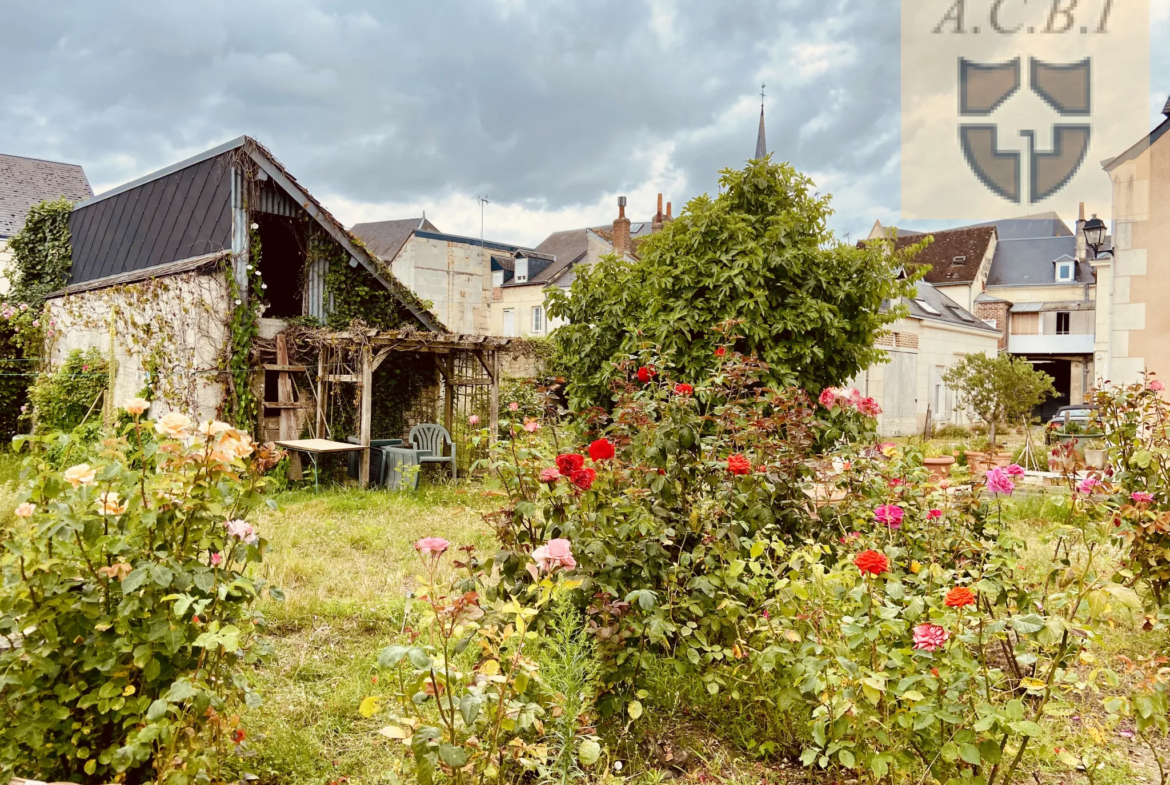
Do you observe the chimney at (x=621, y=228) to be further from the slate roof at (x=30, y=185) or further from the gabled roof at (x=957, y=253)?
the slate roof at (x=30, y=185)

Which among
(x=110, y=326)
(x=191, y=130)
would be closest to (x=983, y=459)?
(x=110, y=326)

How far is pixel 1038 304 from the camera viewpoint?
27703mm

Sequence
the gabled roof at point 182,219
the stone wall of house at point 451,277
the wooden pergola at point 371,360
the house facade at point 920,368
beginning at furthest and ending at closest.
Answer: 1. the stone wall of house at point 451,277
2. the house facade at point 920,368
3. the gabled roof at point 182,219
4. the wooden pergola at point 371,360

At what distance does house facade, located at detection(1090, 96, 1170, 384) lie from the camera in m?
7.62

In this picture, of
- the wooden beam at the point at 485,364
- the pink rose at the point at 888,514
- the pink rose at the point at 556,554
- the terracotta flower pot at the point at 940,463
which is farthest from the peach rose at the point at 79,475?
the wooden beam at the point at 485,364

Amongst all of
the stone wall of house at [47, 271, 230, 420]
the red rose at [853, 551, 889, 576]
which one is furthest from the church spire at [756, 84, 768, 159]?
the red rose at [853, 551, 889, 576]

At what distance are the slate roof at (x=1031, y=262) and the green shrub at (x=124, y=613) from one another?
3250 centimetres

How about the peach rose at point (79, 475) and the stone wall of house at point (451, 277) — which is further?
the stone wall of house at point (451, 277)

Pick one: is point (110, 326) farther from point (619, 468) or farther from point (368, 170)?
point (619, 468)

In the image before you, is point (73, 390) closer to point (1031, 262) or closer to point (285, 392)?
point (285, 392)

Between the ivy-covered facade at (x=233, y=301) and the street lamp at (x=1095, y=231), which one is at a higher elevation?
the street lamp at (x=1095, y=231)

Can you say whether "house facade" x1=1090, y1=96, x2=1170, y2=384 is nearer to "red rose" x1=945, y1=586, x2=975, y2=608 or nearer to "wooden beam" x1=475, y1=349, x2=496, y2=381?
"wooden beam" x1=475, y1=349, x2=496, y2=381

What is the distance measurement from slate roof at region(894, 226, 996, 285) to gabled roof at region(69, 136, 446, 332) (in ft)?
78.7

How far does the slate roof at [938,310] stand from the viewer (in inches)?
830
